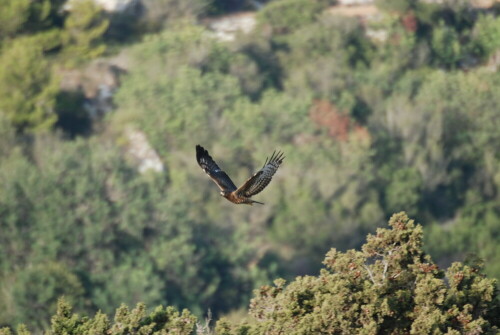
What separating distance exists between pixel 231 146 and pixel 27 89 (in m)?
11.6

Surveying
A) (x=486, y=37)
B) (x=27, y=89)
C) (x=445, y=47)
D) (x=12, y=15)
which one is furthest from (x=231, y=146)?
(x=486, y=37)

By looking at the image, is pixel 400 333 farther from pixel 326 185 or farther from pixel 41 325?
pixel 326 185

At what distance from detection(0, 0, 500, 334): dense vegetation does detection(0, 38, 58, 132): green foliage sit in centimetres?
11

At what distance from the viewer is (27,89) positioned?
233 feet

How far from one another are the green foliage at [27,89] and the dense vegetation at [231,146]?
0.36 feet

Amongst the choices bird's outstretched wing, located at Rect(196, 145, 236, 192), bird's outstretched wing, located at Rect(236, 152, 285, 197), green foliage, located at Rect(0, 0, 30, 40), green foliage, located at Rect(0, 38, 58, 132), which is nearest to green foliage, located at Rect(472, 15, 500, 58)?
green foliage, located at Rect(0, 38, 58, 132)

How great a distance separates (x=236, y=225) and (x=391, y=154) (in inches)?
452

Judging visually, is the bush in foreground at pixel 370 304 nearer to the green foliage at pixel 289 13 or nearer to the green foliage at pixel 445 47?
the green foliage at pixel 289 13

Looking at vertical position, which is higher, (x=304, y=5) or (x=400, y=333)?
(x=304, y=5)

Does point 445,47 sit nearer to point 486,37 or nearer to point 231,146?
point 486,37

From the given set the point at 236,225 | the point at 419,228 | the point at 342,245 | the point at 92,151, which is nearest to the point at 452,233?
the point at 342,245

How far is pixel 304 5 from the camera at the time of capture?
83.9 m

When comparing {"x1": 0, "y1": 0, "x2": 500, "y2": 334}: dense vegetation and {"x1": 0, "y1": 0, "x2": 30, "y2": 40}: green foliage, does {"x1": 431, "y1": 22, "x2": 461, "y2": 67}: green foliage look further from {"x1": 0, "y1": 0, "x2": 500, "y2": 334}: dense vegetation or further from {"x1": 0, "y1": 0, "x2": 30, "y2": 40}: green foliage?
{"x1": 0, "y1": 0, "x2": 30, "y2": 40}: green foliage

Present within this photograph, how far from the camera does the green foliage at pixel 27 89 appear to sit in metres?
69.6
